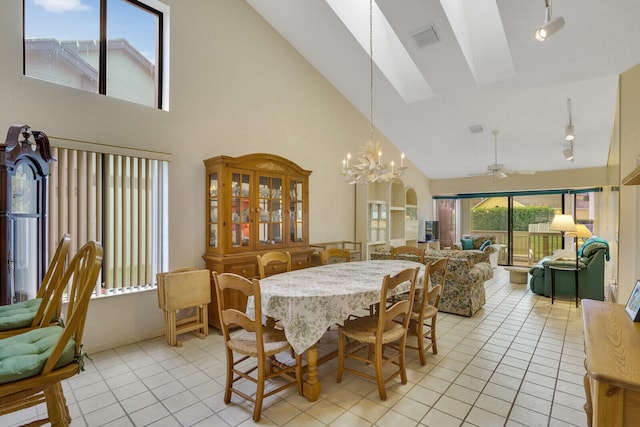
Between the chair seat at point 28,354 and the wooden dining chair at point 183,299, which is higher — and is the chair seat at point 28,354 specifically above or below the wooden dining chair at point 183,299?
above

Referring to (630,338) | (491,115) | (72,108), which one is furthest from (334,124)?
(630,338)

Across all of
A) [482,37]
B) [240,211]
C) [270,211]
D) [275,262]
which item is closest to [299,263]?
[275,262]

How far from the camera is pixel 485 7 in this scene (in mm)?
3543

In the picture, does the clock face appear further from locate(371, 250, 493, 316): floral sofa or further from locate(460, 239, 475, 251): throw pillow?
locate(460, 239, 475, 251): throw pillow

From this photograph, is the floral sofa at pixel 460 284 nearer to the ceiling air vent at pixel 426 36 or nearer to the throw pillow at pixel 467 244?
the ceiling air vent at pixel 426 36

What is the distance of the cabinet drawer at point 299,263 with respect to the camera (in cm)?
418

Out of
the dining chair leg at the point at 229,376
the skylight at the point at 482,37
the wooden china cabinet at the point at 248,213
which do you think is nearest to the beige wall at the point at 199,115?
the wooden china cabinet at the point at 248,213

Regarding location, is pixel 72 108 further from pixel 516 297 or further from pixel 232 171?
pixel 516 297

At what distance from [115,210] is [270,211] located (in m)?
1.68

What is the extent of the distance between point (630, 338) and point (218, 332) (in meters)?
3.40

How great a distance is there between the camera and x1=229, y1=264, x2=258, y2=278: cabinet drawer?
351cm

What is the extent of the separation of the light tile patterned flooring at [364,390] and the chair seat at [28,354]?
3.03 feet

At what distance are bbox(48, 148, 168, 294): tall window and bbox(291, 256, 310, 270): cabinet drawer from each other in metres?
1.55

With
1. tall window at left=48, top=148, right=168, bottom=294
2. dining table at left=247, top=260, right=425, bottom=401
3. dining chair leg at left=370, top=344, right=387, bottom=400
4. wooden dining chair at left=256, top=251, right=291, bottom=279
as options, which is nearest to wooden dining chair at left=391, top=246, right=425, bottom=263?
wooden dining chair at left=256, top=251, right=291, bottom=279
